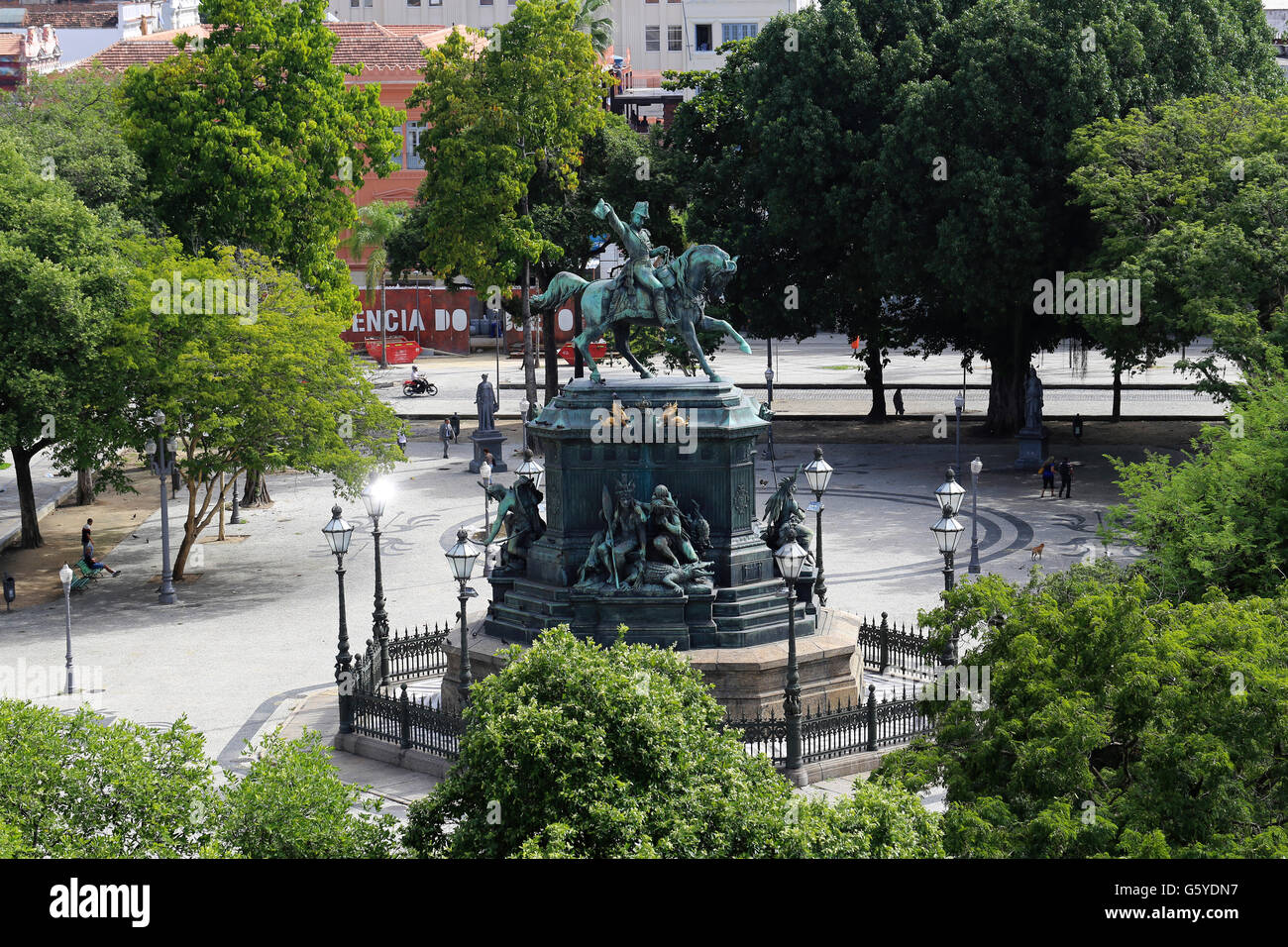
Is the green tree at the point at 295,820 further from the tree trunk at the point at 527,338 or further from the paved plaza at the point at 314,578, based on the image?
the tree trunk at the point at 527,338

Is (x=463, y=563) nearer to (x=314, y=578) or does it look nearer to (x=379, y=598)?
(x=379, y=598)

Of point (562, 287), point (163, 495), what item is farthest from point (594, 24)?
point (562, 287)

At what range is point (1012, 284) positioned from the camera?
45.6 metres

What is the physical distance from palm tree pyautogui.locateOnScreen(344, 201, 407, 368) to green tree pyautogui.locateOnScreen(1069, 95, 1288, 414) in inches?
1513

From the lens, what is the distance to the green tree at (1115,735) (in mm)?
14586

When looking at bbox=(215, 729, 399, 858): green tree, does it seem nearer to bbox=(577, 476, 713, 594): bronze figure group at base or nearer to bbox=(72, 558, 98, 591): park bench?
bbox=(577, 476, 713, 594): bronze figure group at base

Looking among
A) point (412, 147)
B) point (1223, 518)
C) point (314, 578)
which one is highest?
point (412, 147)

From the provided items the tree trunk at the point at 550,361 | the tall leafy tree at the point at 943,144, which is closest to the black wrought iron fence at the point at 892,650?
the tall leafy tree at the point at 943,144

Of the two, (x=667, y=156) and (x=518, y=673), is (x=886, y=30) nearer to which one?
(x=667, y=156)

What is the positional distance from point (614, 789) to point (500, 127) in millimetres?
39364

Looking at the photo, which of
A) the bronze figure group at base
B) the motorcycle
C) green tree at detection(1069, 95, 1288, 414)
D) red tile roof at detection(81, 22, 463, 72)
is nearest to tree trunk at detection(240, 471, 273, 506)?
the motorcycle

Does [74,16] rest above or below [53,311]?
above

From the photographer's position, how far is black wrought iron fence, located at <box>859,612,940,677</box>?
91.8 feet

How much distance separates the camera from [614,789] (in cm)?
1485
